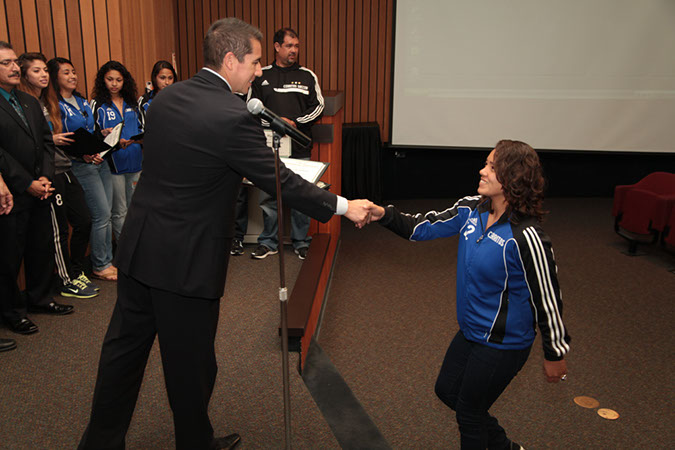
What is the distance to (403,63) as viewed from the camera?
6523mm

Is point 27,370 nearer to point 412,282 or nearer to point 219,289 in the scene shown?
point 219,289

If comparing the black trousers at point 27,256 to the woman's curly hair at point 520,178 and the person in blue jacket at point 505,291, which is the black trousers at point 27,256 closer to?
the person in blue jacket at point 505,291

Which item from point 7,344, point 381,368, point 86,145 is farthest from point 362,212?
point 86,145

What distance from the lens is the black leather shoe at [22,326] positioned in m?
3.06

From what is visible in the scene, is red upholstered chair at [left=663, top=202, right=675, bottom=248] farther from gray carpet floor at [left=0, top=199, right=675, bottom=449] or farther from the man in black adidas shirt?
the man in black adidas shirt

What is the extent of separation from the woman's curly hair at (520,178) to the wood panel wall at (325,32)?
5.14m

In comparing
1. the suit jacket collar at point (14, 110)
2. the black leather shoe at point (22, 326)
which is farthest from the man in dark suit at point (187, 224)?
the suit jacket collar at point (14, 110)

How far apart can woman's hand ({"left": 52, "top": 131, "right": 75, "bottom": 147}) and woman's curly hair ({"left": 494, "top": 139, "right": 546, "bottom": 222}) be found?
2720 millimetres

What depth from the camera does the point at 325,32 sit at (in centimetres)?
679

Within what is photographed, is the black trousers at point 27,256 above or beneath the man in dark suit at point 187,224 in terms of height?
beneath


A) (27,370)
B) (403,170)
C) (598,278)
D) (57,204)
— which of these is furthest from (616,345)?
(403,170)

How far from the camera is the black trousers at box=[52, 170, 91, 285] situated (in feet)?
11.1

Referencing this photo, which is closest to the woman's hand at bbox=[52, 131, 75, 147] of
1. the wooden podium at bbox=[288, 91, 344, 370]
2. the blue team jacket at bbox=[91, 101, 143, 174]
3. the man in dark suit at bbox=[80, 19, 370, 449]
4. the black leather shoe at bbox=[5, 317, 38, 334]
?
the blue team jacket at bbox=[91, 101, 143, 174]

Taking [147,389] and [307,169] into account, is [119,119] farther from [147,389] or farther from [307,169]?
[307,169]
